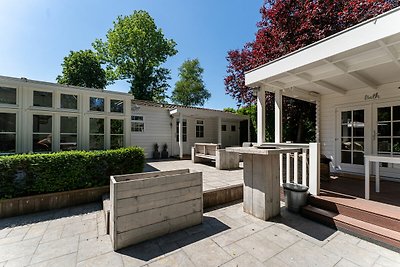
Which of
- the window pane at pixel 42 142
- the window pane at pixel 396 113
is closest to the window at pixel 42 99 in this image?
the window pane at pixel 42 142

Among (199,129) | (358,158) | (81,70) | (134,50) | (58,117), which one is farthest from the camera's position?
(134,50)

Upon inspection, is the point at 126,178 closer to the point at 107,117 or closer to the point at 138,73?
the point at 107,117

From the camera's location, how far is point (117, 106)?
6555 mm

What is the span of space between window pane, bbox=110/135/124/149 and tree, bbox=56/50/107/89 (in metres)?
13.8

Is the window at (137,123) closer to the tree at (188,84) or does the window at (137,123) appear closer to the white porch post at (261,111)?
the white porch post at (261,111)

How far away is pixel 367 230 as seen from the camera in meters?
2.51

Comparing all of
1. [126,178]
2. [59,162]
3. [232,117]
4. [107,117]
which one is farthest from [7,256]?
[232,117]

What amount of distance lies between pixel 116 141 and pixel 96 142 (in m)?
0.65

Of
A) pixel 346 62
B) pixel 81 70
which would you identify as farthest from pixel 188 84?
pixel 346 62

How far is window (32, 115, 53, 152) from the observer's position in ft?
17.2

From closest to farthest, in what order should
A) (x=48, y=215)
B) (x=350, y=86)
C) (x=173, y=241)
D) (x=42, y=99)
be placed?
(x=173, y=241), (x=48, y=215), (x=350, y=86), (x=42, y=99)

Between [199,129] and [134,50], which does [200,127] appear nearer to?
[199,129]

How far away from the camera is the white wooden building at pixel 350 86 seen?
2.67 meters

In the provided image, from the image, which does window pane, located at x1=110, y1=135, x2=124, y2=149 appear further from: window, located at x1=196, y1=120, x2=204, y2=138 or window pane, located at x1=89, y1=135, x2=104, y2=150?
window, located at x1=196, y1=120, x2=204, y2=138
